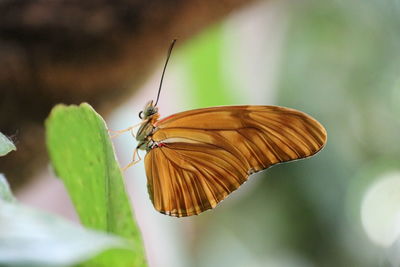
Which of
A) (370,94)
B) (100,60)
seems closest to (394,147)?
(370,94)

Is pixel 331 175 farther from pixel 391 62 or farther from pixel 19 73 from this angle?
pixel 19 73

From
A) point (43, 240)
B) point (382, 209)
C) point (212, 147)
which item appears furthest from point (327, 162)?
point (43, 240)

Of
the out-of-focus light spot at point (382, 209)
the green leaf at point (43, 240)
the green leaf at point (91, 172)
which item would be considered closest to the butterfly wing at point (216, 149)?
the green leaf at point (91, 172)

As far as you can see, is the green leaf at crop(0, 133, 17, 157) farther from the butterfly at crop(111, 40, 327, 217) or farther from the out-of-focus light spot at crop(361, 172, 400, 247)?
the out-of-focus light spot at crop(361, 172, 400, 247)

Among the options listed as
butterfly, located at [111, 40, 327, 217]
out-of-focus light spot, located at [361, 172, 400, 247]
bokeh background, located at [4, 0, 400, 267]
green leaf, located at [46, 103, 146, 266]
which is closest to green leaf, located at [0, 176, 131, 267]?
green leaf, located at [46, 103, 146, 266]

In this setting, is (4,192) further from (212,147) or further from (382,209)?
(382,209)
